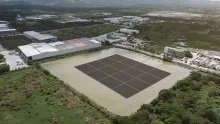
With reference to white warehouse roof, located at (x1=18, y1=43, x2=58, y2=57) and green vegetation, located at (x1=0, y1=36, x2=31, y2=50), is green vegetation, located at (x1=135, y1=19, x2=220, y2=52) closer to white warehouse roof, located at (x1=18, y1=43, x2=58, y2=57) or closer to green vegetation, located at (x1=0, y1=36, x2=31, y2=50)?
white warehouse roof, located at (x1=18, y1=43, x2=58, y2=57)

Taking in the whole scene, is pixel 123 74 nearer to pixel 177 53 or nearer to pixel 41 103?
pixel 41 103

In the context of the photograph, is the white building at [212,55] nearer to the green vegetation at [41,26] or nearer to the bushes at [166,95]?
the bushes at [166,95]

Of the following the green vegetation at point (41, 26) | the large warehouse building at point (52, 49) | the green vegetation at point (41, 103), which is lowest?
the green vegetation at point (41, 103)

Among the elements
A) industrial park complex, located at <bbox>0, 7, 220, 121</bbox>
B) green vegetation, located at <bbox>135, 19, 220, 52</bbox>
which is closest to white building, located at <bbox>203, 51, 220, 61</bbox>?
industrial park complex, located at <bbox>0, 7, 220, 121</bbox>

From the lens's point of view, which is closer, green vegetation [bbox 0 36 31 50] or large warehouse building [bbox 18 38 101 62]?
large warehouse building [bbox 18 38 101 62]

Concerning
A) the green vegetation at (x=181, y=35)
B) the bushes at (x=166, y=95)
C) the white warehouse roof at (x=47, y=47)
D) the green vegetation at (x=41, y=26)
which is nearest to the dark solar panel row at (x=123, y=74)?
the bushes at (x=166, y=95)

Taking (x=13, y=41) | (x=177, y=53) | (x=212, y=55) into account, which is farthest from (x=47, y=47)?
(x=212, y=55)
